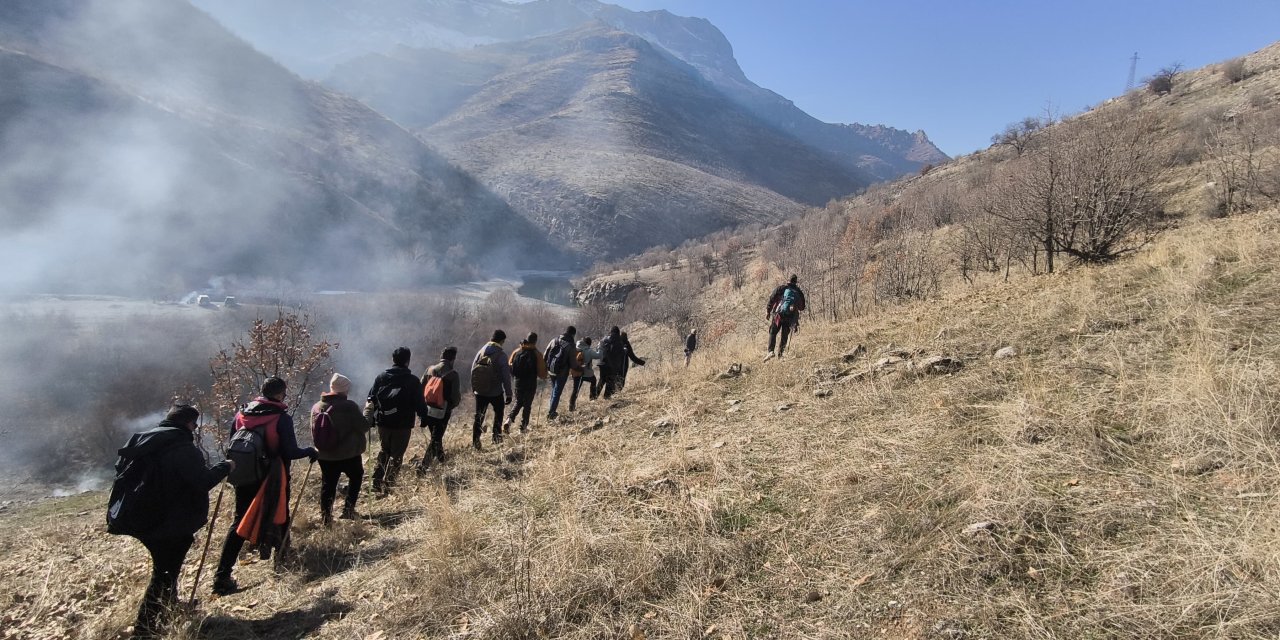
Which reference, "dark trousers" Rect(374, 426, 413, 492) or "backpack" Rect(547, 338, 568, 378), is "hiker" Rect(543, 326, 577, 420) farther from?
"dark trousers" Rect(374, 426, 413, 492)

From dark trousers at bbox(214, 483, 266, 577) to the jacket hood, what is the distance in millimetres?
804

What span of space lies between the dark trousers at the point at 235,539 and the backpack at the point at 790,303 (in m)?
8.46

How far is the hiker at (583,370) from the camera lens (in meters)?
10.6

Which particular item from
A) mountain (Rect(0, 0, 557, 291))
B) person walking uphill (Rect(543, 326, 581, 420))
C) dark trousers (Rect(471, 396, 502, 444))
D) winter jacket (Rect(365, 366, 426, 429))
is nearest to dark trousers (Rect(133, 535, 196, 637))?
winter jacket (Rect(365, 366, 426, 429))

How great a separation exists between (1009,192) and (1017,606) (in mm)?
12577

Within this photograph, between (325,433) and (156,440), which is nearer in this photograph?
(156,440)

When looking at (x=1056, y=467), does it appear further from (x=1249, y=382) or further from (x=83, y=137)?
(x=83, y=137)

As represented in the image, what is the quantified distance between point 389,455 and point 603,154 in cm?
13306

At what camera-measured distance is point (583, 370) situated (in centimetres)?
1088

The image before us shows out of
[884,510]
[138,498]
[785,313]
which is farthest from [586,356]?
[884,510]

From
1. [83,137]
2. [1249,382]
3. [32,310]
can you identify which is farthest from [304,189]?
[1249,382]

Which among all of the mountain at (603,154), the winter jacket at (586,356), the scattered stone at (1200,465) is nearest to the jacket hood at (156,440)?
the scattered stone at (1200,465)

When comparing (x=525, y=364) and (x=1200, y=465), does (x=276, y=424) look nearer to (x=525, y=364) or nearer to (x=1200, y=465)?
(x=525, y=364)

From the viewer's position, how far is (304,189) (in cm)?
7744
